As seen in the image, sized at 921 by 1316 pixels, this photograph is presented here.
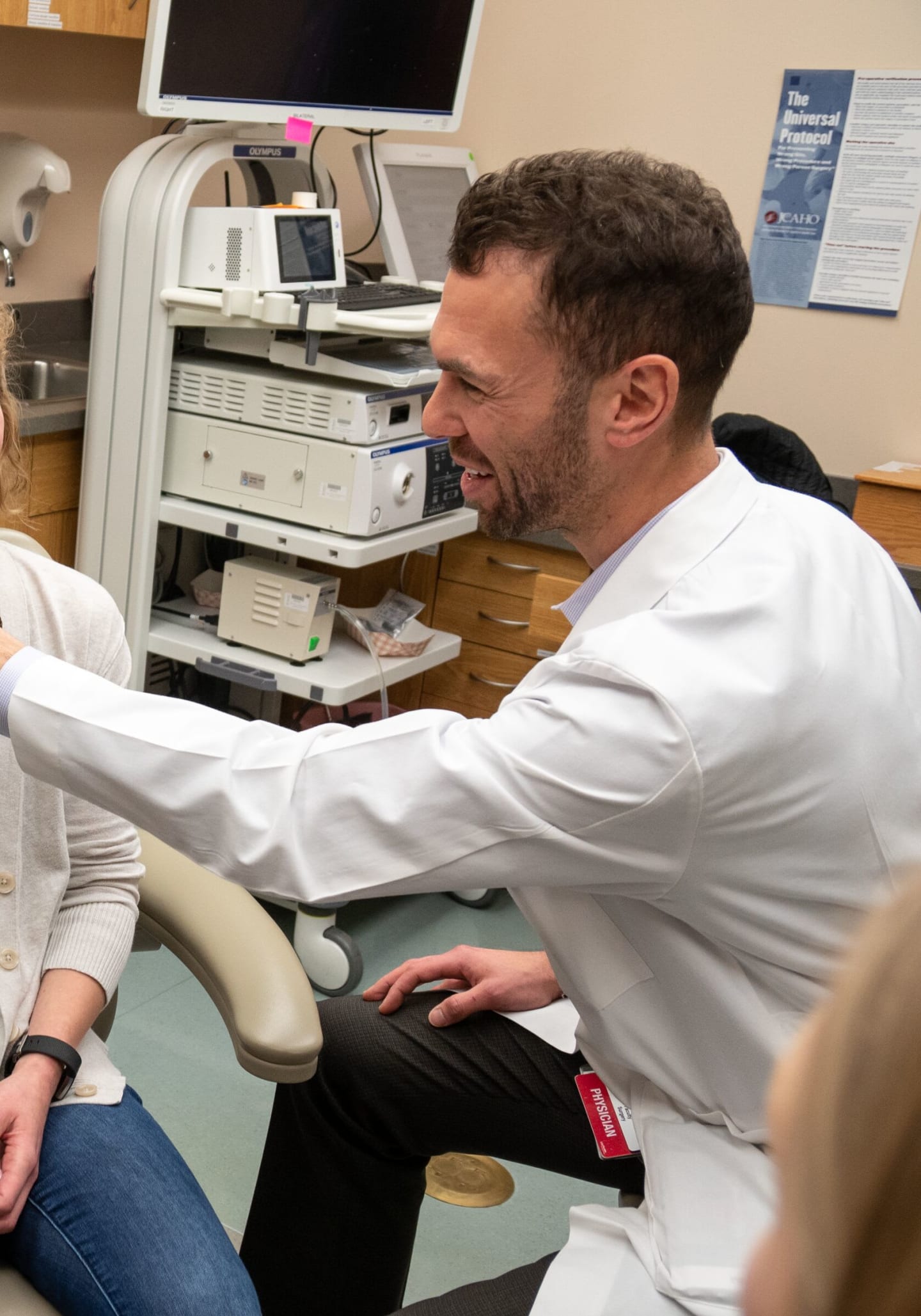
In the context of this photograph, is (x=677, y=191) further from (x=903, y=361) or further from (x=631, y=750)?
(x=903, y=361)

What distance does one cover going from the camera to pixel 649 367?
1210mm

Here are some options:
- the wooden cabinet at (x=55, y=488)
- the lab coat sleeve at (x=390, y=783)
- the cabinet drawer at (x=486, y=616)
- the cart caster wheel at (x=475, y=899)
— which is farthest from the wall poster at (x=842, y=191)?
the lab coat sleeve at (x=390, y=783)

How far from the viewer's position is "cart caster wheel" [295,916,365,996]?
2.49 meters

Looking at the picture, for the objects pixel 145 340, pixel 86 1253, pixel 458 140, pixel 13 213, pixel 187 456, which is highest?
pixel 458 140

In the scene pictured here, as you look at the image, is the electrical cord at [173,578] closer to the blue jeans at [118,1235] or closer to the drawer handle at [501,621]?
the drawer handle at [501,621]

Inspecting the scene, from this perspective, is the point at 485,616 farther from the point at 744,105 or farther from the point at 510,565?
the point at 744,105

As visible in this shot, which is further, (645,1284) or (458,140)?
(458,140)

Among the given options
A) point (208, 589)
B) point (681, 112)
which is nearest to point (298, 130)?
point (208, 589)

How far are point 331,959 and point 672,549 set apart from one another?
1549mm

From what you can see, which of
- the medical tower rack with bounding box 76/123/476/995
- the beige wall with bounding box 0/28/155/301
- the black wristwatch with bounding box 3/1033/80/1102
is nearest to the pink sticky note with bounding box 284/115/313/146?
the medical tower rack with bounding box 76/123/476/995

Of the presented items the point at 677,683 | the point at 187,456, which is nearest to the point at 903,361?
the point at 187,456

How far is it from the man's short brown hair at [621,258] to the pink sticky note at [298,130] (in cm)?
144

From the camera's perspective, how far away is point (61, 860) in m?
1.32

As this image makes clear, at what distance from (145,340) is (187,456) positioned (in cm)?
24
